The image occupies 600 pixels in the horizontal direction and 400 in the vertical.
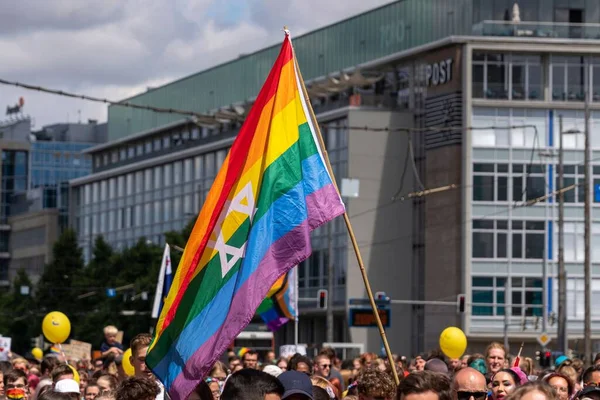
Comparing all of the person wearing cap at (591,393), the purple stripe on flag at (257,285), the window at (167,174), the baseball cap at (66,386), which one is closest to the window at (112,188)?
the window at (167,174)

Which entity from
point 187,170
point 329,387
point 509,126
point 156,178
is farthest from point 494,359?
point 156,178

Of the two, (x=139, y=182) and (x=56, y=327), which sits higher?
(x=139, y=182)

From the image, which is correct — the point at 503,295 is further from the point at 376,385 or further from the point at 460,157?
the point at 376,385

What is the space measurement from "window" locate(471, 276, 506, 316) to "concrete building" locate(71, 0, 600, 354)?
6cm

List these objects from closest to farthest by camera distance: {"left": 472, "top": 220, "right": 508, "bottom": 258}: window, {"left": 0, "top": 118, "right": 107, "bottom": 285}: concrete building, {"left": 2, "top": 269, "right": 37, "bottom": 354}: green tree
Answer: {"left": 472, "top": 220, "right": 508, "bottom": 258}: window, {"left": 2, "top": 269, "right": 37, "bottom": 354}: green tree, {"left": 0, "top": 118, "right": 107, "bottom": 285}: concrete building

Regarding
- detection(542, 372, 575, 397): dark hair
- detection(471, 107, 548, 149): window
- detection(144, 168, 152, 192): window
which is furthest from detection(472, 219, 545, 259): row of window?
detection(542, 372, 575, 397): dark hair

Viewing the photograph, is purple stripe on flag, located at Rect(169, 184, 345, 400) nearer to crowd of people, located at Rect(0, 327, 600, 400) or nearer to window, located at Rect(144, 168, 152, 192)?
crowd of people, located at Rect(0, 327, 600, 400)

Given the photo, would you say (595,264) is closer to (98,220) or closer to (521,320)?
(521,320)

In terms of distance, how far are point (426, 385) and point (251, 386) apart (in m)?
1.06

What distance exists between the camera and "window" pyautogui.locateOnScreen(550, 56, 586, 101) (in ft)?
251

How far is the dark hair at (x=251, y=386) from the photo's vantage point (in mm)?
8344

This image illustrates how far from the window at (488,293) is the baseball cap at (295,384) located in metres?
67.1

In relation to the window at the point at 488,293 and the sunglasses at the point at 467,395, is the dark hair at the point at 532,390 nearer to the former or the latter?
the sunglasses at the point at 467,395

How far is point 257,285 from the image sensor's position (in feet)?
34.5
